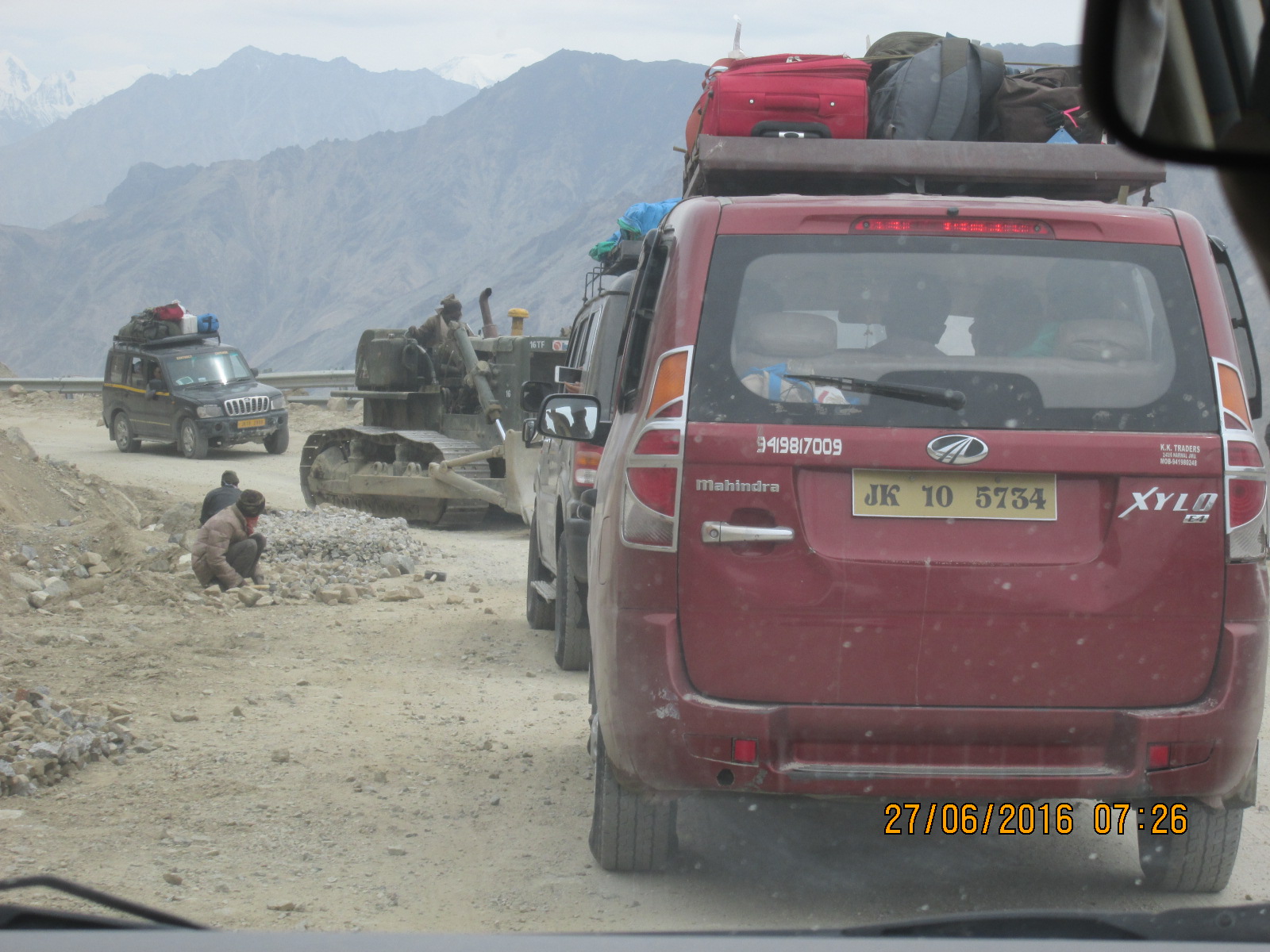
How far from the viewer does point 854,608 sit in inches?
131

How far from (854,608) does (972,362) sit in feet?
2.30

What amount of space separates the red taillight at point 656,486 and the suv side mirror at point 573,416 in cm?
98

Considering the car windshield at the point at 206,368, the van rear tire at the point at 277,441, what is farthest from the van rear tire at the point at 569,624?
the car windshield at the point at 206,368

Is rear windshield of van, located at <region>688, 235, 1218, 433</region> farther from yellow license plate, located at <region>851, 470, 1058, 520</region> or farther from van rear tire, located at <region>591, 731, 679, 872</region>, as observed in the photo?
van rear tire, located at <region>591, 731, 679, 872</region>

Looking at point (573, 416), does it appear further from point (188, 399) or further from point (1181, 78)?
point (188, 399)

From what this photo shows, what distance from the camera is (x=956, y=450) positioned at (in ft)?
11.0

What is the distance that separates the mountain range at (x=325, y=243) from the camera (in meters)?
148

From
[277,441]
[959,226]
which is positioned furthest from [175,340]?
[959,226]

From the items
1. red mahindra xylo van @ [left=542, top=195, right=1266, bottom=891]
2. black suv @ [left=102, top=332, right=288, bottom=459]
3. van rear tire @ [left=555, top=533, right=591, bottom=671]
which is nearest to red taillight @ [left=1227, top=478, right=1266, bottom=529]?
red mahindra xylo van @ [left=542, top=195, right=1266, bottom=891]

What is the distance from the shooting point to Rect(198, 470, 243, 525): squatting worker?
37.4 ft

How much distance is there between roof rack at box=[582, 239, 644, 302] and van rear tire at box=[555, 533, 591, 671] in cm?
169

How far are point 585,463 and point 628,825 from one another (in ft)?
9.73

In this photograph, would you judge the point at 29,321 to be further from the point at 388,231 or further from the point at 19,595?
the point at 19,595

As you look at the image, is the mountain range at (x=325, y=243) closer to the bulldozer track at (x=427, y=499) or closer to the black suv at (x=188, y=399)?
the black suv at (x=188, y=399)
